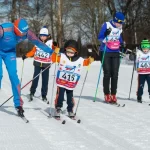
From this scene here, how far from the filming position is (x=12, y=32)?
5.84 meters

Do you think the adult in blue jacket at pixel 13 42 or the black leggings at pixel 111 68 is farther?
the black leggings at pixel 111 68

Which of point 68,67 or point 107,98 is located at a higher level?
point 68,67

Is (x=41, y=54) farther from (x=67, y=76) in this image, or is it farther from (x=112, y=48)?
(x=67, y=76)

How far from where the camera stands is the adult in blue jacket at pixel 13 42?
576 centimetres

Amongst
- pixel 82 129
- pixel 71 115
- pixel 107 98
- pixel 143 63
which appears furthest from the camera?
pixel 143 63

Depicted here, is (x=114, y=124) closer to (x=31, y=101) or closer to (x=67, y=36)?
(x=31, y=101)

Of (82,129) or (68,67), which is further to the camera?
(68,67)

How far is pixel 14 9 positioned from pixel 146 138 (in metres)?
37.0

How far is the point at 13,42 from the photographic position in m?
5.93

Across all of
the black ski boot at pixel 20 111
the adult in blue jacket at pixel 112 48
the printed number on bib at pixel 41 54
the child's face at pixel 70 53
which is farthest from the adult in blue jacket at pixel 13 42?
the adult in blue jacket at pixel 112 48

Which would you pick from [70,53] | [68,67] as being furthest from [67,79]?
[70,53]

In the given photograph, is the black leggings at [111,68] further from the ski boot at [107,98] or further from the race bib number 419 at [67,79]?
the race bib number 419 at [67,79]

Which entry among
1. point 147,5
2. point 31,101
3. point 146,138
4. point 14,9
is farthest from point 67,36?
point 146,138

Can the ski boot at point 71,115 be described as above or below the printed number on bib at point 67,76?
below
